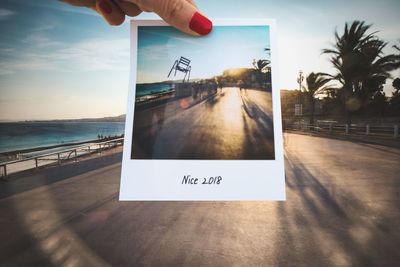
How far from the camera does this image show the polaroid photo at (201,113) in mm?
1064

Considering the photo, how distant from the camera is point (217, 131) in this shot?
4.11 feet

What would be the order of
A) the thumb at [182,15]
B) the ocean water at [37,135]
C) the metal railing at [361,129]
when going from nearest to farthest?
1. the thumb at [182,15]
2. the metal railing at [361,129]
3. the ocean water at [37,135]

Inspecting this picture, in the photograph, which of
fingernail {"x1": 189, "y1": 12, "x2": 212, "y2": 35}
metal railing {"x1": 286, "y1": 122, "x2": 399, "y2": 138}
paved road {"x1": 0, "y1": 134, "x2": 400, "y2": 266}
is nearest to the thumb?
fingernail {"x1": 189, "y1": 12, "x2": 212, "y2": 35}

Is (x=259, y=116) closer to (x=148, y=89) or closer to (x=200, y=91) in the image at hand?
(x=200, y=91)

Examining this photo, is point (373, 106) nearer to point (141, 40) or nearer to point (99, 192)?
point (99, 192)

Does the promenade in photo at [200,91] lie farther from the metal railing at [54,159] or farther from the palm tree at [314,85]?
the palm tree at [314,85]

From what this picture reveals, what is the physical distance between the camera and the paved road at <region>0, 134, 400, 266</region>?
292cm

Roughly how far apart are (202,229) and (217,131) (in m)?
2.67

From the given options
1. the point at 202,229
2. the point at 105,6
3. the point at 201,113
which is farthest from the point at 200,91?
the point at 202,229

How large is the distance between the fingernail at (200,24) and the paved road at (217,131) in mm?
240

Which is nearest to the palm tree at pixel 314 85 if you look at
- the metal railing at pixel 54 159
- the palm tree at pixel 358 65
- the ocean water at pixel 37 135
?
the palm tree at pixel 358 65

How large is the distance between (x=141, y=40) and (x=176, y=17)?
165mm

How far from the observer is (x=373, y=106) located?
22.5m

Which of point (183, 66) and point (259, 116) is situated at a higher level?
point (183, 66)
